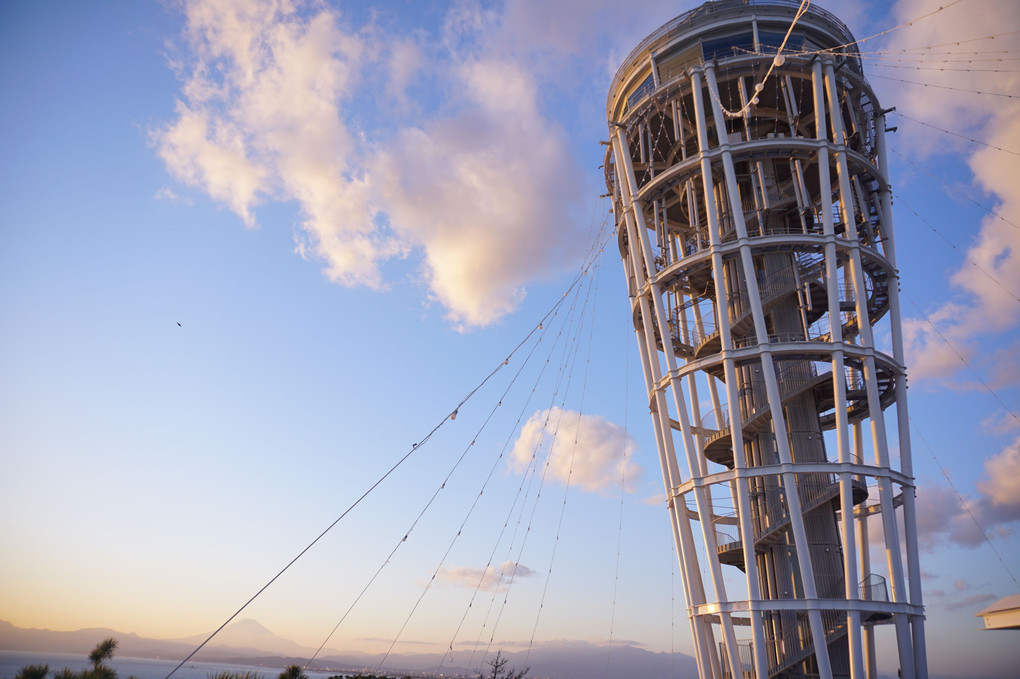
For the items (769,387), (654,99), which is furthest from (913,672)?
(654,99)

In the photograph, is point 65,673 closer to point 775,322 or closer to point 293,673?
point 293,673

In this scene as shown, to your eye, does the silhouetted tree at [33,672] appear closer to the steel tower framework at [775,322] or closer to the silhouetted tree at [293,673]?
the silhouetted tree at [293,673]

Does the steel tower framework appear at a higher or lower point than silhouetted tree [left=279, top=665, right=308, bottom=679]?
higher

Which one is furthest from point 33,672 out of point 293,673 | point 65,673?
point 293,673

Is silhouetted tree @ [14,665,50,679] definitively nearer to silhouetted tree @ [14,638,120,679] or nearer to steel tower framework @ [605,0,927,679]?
silhouetted tree @ [14,638,120,679]

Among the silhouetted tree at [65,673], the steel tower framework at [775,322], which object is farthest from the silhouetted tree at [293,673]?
the steel tower framework at [775,322]

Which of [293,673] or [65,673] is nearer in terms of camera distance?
[65,673]

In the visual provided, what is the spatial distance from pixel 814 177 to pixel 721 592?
20077 mm

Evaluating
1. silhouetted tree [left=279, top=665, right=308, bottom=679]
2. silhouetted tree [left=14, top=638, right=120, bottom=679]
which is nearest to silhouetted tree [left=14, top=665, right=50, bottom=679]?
silhouetted tree [left=14, top=638, right=120, bottom=679]

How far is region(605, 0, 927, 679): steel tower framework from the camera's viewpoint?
21266 millimetres

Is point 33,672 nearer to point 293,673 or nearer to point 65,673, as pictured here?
point 65,673

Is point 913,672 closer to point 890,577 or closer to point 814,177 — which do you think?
point 890,577

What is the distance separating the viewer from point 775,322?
27438 mm

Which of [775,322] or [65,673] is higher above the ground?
[775,322]
